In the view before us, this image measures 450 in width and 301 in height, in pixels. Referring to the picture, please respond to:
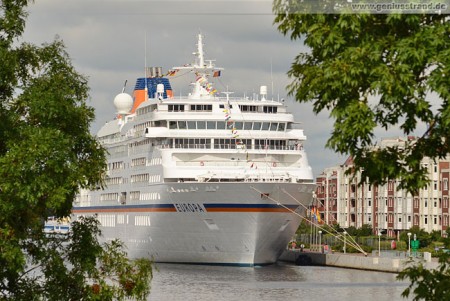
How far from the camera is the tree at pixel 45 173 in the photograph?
80.3 feet

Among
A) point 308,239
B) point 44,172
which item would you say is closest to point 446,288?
point 44,172

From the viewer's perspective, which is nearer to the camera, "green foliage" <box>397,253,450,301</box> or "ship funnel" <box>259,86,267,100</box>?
"green foliage" <box>397,253,450,301</box>

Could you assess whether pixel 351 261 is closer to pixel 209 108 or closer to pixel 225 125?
pixel 225 125

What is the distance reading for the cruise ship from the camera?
257 feet

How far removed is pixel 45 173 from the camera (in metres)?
24.6

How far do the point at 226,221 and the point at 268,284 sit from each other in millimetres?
11394

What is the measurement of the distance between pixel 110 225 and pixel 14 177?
246ft

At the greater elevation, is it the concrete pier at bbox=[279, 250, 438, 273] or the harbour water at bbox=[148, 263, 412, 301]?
the concrete pier at bbox=[279, 250, 438, 273]

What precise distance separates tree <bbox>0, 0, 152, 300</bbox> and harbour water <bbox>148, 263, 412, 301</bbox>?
80.4ft

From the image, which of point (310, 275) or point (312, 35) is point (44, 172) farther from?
point (310, 275)

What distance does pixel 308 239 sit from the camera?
126938 mm

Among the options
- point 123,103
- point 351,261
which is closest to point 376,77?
point 351,261

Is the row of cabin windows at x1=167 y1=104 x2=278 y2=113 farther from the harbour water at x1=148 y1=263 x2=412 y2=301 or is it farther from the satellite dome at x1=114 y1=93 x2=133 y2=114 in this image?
the satellite dome at x1=114 y1=93 x2=133 y2=114

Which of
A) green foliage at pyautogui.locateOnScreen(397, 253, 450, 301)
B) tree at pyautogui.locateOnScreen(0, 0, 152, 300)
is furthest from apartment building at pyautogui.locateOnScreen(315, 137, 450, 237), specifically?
green foliage at pyautogui.locateOnScreen(397, 253, 450, 301)
